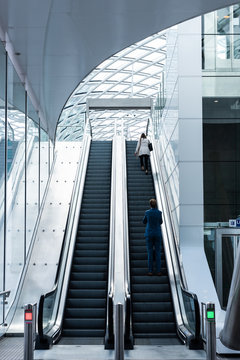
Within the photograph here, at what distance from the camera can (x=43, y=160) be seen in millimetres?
18203

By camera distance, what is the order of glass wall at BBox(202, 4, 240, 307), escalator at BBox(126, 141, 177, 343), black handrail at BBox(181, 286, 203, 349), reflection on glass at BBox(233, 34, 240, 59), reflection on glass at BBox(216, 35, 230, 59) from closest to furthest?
black handrail at BBox(181, 286, 203, 349)
escalator at BBox(126, 141, 177, 343)
glass wall at BBox(202, 4, 240, 307)
reflection on glass at BBox(233, 34, 240, 59)
reflection on glass at BBox(216, 35, 230, 59)

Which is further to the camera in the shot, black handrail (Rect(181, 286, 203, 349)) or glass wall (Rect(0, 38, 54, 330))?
glass wall (Rect(0, 38, 54, 330))

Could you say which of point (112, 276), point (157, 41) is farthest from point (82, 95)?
point (112, 276)

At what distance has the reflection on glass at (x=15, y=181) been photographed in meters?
11.6

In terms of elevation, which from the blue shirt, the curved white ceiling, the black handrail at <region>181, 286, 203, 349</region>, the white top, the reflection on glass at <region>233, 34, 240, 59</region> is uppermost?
the reflection on glass at <region>233, 34, 240, 59</region>

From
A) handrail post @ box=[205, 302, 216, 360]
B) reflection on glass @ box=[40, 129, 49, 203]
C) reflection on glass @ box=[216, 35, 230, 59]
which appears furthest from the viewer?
reflection on glass @ box=[40, 129, 49, 203]

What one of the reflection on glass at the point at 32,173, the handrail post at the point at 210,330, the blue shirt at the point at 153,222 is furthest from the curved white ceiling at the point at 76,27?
the handrail post at the point at 210,330

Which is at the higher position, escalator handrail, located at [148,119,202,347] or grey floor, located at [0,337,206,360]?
escalator handrail, located at [148,119,202,347]

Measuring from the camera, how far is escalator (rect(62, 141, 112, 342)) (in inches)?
448

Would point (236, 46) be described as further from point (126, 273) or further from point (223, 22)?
point (126, 273)

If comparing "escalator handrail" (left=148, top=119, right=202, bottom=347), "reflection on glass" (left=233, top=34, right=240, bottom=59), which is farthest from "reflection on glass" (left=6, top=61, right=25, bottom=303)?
"reflection on glass" (left=233, top=34, right=240, bottom=59)

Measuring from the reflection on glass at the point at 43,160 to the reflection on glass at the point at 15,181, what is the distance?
153 inches

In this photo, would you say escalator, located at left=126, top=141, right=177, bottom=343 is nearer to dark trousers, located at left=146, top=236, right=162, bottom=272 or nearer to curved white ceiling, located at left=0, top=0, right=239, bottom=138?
dark trousers, located at left=146, top=236, right=162, bottom=272

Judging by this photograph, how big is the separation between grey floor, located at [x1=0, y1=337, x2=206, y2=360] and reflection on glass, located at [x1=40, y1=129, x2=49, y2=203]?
814 cm
